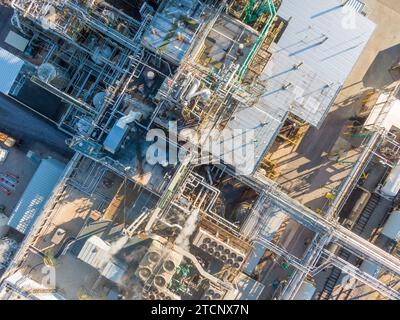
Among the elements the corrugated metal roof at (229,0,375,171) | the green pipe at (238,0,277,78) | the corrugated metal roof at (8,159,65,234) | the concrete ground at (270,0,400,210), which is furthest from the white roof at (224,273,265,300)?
the corrugated metal roof at (8,159,65,234)

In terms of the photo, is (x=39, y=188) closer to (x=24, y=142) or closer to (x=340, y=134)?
(x=24, y=142)

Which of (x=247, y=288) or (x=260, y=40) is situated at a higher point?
(x=260, y=40)

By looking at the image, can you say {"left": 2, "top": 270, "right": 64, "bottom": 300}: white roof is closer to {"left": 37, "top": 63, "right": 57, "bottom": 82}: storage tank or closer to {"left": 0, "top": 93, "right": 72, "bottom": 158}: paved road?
{"left": 0, "top": 93, "right": 72, "bottom": 158}: paved road

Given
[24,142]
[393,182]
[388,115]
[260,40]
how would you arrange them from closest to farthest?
[260,40]
[388,115]
[393,182]
[24,142]

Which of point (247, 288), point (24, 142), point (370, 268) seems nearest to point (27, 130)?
point (24, 142)

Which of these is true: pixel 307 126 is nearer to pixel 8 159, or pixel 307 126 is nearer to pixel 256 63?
pixel 256 63

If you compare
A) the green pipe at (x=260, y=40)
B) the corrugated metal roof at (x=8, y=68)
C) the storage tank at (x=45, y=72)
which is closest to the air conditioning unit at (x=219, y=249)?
the green pipe at (x=260, y=40)
